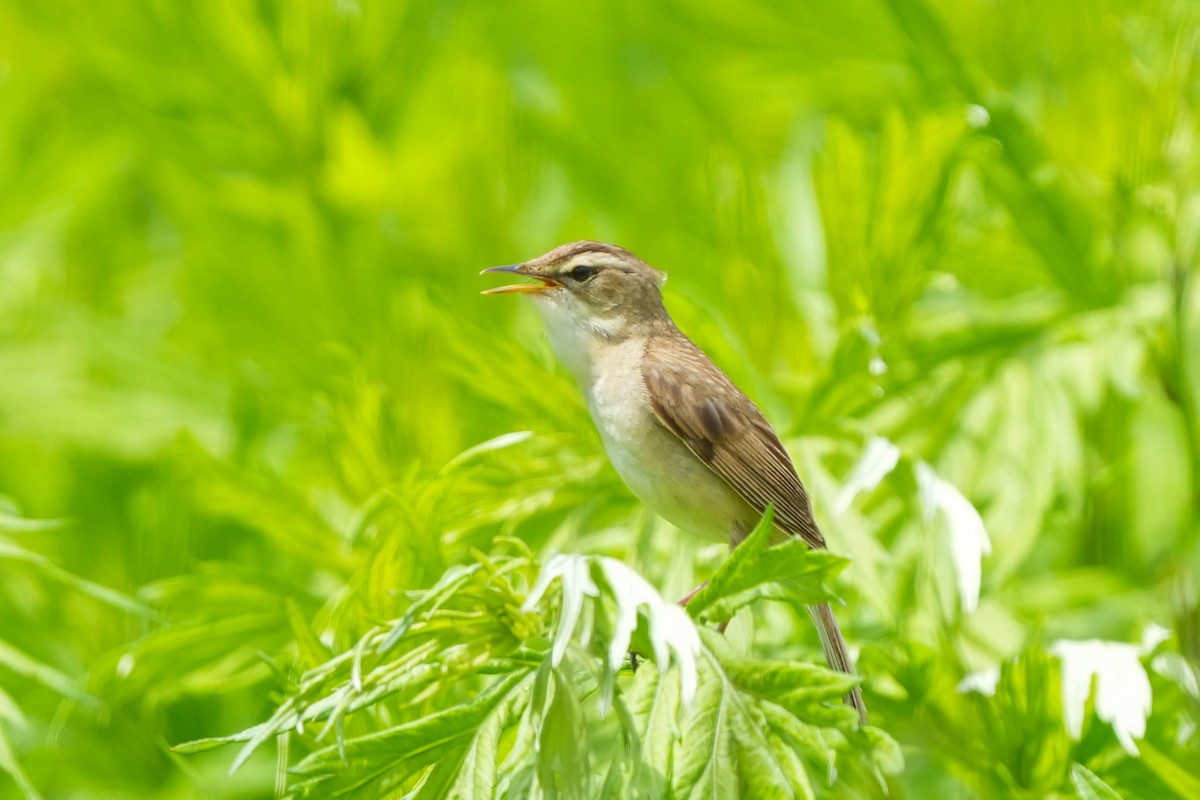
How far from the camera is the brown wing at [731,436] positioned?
205 cm

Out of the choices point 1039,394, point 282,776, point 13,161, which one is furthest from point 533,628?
point 13,161

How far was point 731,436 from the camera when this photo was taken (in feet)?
6.89

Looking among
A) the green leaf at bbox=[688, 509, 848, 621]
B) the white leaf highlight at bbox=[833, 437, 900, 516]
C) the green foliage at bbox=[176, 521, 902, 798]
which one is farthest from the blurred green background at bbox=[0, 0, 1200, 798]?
the green leaf at bbox=[688, 509, 848, 621]

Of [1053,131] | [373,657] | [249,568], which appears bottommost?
[249,568]

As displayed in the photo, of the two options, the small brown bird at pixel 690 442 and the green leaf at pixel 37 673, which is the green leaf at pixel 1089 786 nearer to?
the small brown bird at pixel 690 442

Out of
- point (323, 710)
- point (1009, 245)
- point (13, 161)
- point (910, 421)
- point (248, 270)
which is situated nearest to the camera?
point (323, 710)

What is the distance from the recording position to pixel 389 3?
9.50ft

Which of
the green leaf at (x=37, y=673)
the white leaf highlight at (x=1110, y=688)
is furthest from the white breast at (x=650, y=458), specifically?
the green leaf at (x=37, y=673)

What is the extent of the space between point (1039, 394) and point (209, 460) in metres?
1.42

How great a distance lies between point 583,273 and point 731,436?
49 cm

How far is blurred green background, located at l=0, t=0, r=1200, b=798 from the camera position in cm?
207

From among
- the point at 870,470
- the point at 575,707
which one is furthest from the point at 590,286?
the point at 575,707

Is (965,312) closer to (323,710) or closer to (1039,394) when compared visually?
(1039,394)

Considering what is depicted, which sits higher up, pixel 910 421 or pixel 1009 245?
pixel 1009 245
